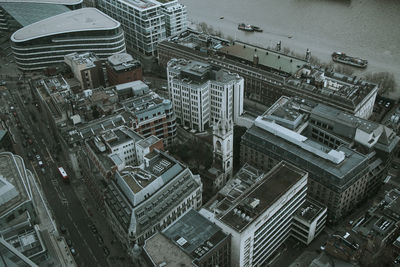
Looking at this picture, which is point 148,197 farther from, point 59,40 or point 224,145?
point 59,40

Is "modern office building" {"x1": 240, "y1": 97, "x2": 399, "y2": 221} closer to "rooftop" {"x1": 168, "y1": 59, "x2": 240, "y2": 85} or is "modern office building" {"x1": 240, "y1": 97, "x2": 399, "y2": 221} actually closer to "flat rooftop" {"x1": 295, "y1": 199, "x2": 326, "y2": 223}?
"flat rooftop" {"x1": 295, "y1": 199, "x2": 326, "y2": 223}

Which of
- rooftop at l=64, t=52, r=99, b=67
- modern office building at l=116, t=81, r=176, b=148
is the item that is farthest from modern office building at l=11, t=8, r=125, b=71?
modern office building at l=116, t=81, r=176, b=148

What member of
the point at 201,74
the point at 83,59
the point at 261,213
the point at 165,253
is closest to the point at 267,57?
the point at 201,74

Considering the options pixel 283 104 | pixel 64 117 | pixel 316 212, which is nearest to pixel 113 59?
pixel 64 117

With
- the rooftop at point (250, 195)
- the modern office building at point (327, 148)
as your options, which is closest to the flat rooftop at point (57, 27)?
the modern office building at point (327, 148)

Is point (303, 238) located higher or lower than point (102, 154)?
lower

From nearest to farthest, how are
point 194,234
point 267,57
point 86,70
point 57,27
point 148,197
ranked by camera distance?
point 194,234
point 148,197
point 86,70
point 267,57
point 57,27

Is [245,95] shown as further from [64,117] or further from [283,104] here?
[64,117]
